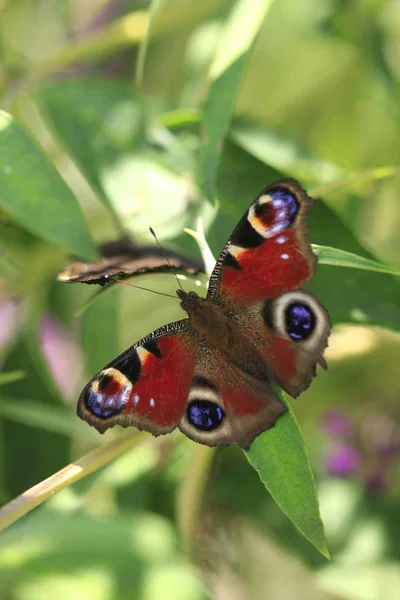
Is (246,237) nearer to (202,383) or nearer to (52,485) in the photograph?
(202,383)

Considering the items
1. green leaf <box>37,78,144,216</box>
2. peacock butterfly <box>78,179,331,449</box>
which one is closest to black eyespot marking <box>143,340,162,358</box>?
peacock butterfly <box>78,179,331,449</box>

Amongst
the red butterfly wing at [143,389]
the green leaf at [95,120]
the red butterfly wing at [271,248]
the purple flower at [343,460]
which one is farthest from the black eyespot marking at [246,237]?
the purple flower at [343,460]

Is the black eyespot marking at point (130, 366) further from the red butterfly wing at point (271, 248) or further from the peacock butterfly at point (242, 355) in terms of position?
the red butterfly wing at point (271, 248)

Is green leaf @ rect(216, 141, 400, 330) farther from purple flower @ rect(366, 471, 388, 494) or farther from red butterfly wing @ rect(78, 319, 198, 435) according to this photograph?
purple flower @ rect(366, 471, 388, 494)

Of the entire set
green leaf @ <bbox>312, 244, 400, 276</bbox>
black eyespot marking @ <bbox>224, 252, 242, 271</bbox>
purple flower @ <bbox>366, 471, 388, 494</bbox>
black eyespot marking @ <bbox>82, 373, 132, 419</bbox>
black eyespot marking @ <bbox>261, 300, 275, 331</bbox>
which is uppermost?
black eyespot marking @ <bbox>224, 252, 242, 271</bbox>

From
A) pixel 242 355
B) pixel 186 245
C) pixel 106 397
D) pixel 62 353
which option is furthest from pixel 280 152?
pixel 62 353

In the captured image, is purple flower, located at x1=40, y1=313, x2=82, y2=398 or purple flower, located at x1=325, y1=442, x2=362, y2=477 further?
purple flower, located at x1=40, y1=313, x2=82, y2=398

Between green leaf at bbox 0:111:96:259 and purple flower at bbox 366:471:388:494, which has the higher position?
green leaf at bbox 0:111:96:259

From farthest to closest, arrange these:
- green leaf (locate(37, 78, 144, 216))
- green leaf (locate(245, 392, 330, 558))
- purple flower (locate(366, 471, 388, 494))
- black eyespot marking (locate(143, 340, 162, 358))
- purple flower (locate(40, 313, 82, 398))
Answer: purple flower (locate(40, 313, 82, 398)) < purple flower (locate(366, 471, 388, 494)) < green leaf (locate(37, 78, 144, 216)) < black eyespot marking (locate(143, 340, 162, 358)) < green leaf (locate(245, 392, 330, 558))

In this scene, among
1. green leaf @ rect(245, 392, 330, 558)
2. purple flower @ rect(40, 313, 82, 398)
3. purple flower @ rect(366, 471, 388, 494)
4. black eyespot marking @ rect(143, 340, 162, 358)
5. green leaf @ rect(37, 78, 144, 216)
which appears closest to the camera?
green leaf @ rect(245, 392, 330, 558)
